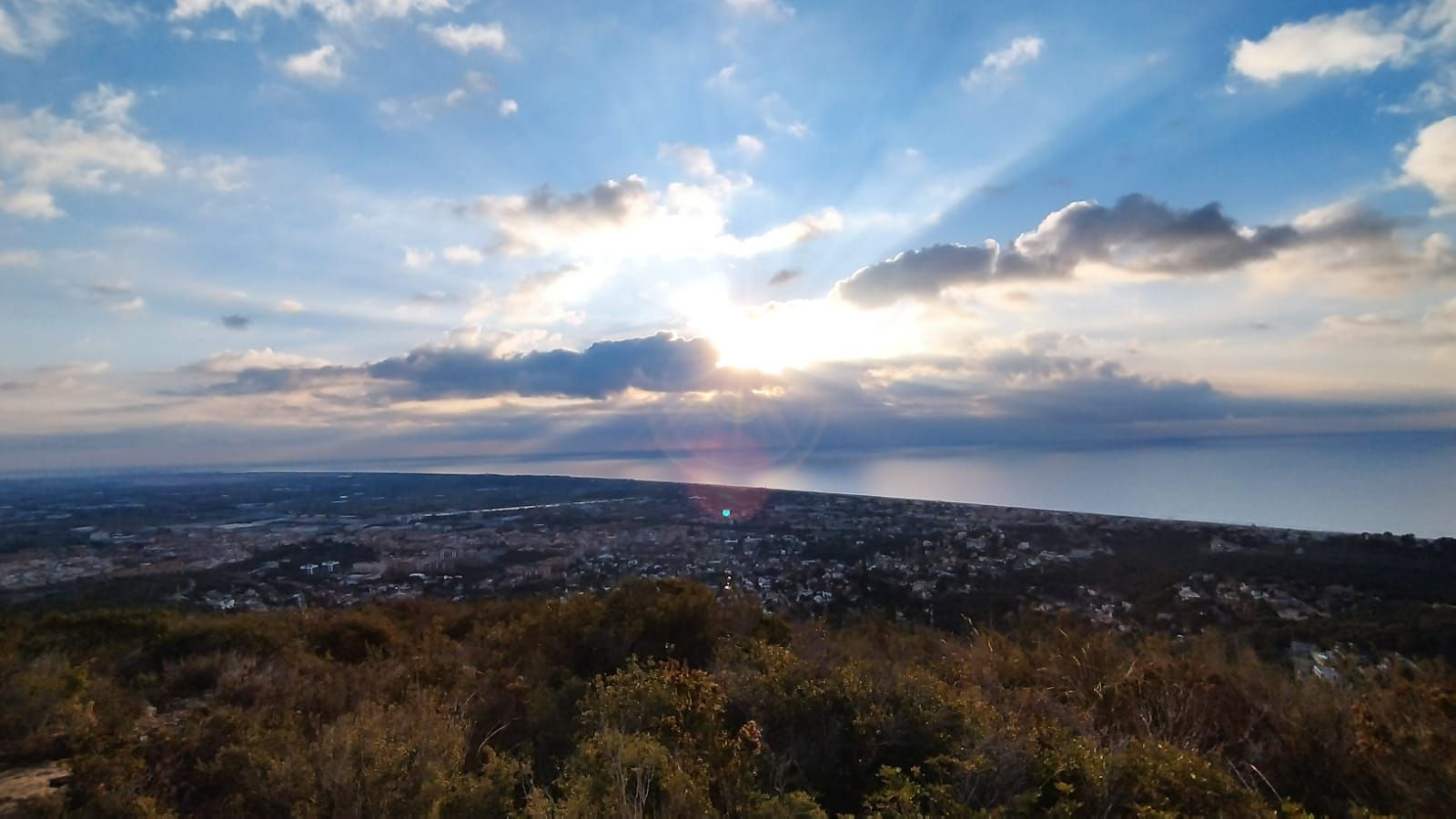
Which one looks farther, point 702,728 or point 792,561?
point 792,561

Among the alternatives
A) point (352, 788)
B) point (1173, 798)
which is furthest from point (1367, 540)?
point (352, 788)

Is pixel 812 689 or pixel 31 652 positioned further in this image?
pixel 31 652

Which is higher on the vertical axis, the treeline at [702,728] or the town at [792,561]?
the treeline at [702,728]

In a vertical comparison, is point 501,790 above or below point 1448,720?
below

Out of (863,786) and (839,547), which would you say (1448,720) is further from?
(839,547)

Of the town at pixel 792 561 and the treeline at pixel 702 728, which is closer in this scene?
A: the treeline at pixel 702 728

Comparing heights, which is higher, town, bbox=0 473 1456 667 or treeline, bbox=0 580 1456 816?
treeline, bbox=0 580 1456 816

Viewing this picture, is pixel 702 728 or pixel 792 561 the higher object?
pixel 702 728

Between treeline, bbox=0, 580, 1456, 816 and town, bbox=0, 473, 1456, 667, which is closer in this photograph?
treeline, bbox=0, 580, 1456, 816
